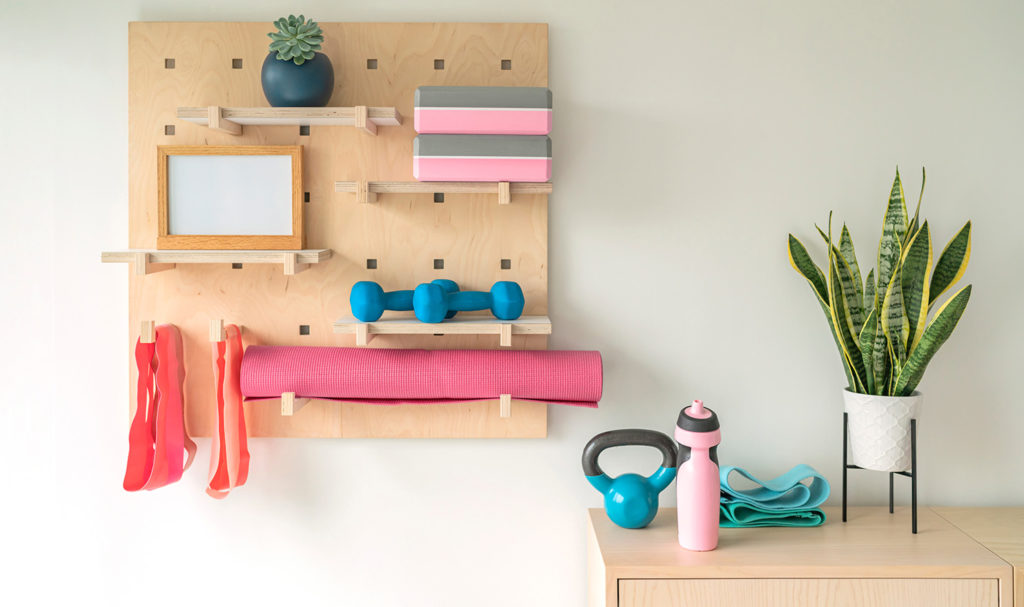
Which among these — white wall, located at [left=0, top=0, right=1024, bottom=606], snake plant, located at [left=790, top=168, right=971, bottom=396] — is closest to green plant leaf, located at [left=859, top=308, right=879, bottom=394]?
snake plant, located at [left=790, top=168, right=971, bottom=396]

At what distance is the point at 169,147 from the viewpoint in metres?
1.60

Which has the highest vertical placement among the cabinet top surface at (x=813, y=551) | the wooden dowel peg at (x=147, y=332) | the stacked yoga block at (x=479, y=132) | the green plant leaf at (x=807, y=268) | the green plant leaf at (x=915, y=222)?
the stacked yoga block at (x=479, y=132)

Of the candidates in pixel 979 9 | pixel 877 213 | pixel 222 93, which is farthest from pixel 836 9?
pixel 222 93

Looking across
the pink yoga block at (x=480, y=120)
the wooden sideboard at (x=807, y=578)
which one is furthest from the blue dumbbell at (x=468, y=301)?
the wooden sideboard at (x=807, y=578)

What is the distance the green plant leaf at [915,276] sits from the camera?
60.3 inches

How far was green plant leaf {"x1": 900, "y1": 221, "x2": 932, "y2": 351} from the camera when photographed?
5.02 feet

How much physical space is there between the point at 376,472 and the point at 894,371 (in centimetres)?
119

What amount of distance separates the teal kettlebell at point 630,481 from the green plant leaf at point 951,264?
0.67 meters

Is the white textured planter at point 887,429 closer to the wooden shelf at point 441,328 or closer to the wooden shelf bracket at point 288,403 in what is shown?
the wooden shelf at point 441,328

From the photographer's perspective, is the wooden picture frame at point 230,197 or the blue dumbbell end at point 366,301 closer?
the blue dumbbell end at point 366,301

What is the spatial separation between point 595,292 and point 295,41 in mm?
850

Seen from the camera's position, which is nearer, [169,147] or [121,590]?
[169,147]

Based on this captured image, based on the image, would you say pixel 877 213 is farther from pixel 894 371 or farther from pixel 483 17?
pixel 483 17

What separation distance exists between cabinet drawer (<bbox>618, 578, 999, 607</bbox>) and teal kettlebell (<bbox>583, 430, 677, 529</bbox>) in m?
0.18
